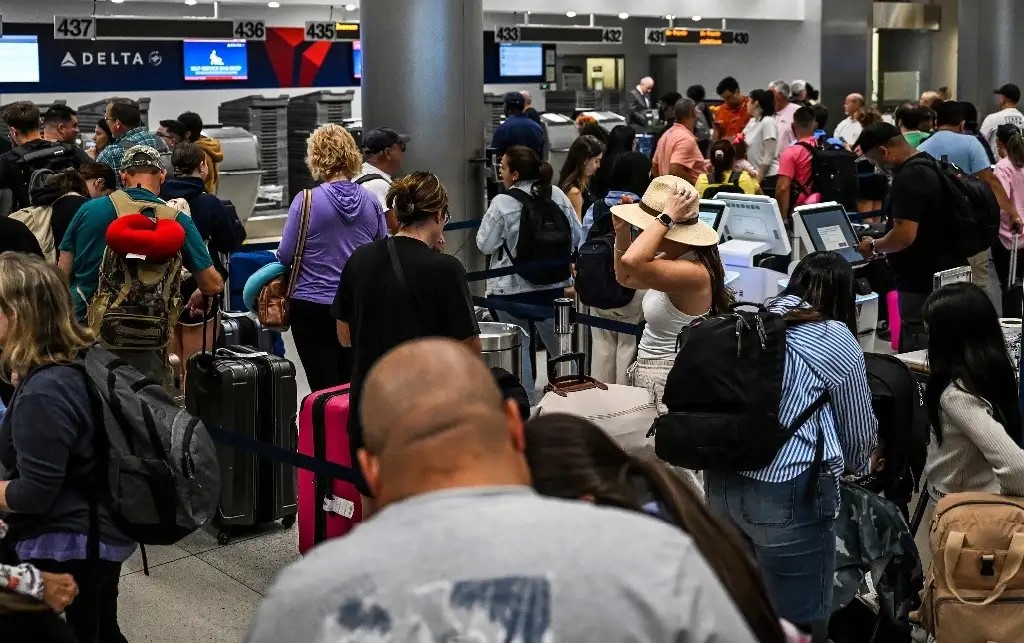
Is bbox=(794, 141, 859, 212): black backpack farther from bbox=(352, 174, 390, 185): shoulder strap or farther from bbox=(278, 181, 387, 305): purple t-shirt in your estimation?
bbox=(278, 181, 387, 305): purple t-shirt

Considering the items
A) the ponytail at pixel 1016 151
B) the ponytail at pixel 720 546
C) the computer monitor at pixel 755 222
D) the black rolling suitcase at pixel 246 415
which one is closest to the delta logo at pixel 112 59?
the computer monitor at pixel 755 222

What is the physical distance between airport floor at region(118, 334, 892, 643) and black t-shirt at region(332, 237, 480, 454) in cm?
95

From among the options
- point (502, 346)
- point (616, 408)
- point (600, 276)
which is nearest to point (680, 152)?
point (600, 276)

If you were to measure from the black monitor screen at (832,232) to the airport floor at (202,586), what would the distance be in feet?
9.97

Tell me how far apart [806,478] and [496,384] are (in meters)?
2.00

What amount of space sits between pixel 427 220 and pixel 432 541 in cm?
278

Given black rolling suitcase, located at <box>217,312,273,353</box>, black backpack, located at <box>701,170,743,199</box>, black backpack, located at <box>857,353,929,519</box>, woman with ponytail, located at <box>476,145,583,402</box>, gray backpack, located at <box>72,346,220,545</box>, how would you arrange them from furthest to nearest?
1. black backpack, located at <box>701,170,743,199</box>
2. woman with ponytail, located at <box>476,145,583,402</box>
3. black rolling suitcase, located at <box>217,312,273,353</box>
4. black backpack, located at <box>857,353,929,519</box>
5. gray backpack, located at <box>72,346,220,545</box>

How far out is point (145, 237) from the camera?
5.14 meters

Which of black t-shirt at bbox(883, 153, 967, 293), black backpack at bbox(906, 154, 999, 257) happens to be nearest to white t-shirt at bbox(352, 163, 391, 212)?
black t-shirt at bbox(883, 153, 967, 293)

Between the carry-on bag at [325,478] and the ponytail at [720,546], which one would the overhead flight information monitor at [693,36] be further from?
the ponytail at [720,546]

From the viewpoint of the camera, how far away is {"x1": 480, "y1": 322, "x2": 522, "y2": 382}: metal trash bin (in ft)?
18.7

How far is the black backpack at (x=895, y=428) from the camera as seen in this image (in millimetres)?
4125

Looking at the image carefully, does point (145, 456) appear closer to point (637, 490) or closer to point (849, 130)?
point (637, 490)

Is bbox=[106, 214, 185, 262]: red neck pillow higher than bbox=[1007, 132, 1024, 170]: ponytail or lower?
lower
